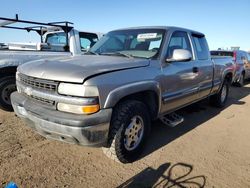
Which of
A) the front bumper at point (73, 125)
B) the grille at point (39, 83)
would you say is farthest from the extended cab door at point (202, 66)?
the grille at point (39, 83)

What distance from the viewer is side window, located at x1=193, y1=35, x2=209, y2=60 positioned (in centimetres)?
509

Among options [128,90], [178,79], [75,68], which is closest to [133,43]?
[178,79]

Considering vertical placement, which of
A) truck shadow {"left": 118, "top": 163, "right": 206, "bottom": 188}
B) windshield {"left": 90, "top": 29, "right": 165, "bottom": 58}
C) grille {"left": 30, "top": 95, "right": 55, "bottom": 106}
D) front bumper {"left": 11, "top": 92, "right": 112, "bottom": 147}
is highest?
windshield {"left": 90, "top": 29, "right": 165, "bottom": 58}

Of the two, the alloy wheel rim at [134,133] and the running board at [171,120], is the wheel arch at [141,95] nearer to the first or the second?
the alloy wheel rim at [134,133]

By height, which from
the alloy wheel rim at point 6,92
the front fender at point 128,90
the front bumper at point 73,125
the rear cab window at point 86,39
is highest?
the rear cab window at point 86,39

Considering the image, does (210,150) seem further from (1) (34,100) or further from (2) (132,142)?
(1) (34,100)

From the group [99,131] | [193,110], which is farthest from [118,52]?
[193,110]

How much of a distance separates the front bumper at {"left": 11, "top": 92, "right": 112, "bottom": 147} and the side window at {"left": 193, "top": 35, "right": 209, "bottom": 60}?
2946 millimetres

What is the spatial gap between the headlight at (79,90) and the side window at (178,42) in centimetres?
170

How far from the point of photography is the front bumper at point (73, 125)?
2760 millimetres

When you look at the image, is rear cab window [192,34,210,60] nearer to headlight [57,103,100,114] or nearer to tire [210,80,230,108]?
tire [210,80,230,108]

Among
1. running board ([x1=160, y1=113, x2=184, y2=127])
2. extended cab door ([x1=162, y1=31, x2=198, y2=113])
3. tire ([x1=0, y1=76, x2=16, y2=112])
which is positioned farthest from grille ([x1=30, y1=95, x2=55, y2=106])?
tire ([x1=0, y1=76, x2=16, y2=112])

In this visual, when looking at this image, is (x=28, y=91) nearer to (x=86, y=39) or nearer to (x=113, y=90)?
(x=113, y=90)

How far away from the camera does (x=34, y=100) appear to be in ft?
10.6
